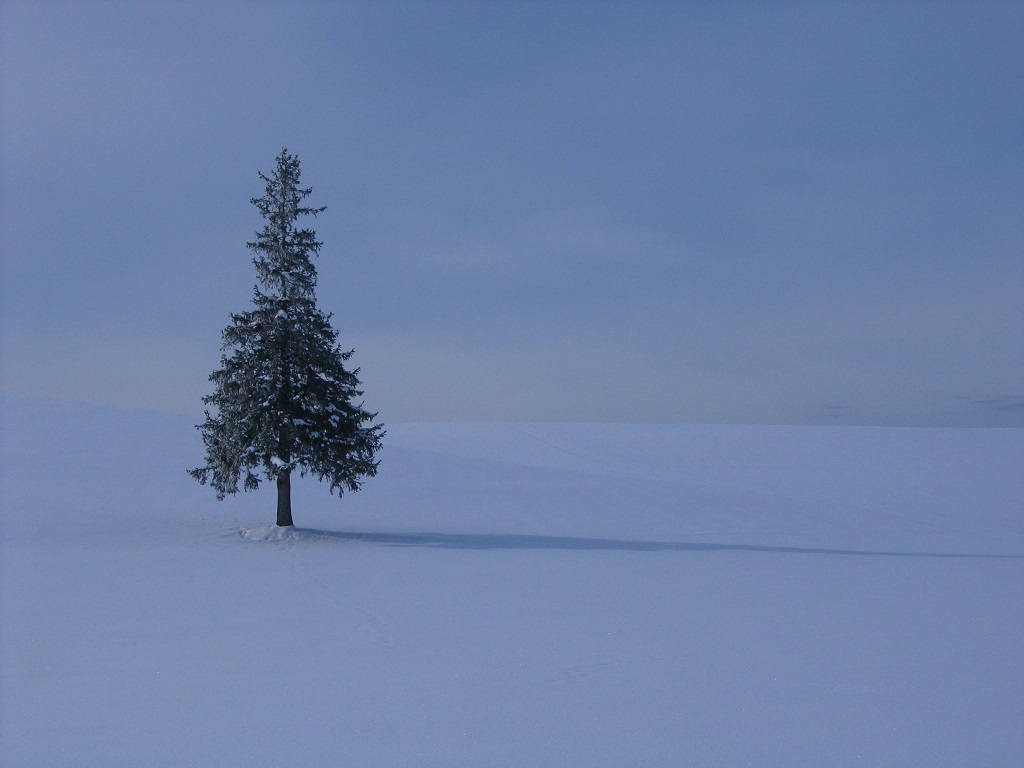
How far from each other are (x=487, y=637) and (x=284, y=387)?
14.7 metres

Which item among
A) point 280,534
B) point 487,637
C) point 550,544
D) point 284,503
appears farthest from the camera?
point 284,503

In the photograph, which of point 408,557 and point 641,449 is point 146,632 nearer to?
point 408,557

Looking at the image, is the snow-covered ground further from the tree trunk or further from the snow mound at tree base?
the tree trunk

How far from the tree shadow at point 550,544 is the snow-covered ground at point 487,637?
6.7 inches

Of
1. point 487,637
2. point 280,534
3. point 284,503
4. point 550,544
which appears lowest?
point 487,637

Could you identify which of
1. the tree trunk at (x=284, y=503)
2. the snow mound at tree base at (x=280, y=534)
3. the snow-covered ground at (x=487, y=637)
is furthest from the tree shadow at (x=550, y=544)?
the tree trunk at (x=284, y=503)

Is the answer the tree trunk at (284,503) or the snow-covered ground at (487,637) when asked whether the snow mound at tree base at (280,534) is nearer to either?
the snow-covered ground at (487,637)

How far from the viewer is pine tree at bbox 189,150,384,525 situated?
2347cm

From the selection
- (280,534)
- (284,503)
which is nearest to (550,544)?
(280,534)

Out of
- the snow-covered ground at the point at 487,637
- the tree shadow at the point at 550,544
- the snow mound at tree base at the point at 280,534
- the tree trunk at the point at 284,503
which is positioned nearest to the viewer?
the snow-covered ground at the point at 487,637

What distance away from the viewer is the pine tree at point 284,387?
77.0 feet

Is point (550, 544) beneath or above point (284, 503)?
beneath

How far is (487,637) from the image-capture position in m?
11.2

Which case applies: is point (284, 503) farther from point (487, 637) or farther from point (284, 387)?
point (487, 637)
